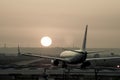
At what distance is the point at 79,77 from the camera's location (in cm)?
A: 5344

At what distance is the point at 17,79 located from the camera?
160 ft

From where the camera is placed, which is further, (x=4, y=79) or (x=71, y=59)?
(x=71, y=59)

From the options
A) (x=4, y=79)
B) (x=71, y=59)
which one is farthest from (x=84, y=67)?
(x=4, y=79)

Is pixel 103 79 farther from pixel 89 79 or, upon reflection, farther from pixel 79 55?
pixel 79 55

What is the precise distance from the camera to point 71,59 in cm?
8044

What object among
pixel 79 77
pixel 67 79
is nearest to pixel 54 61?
pixel 79 77

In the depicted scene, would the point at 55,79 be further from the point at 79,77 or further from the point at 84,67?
the point at 84,67

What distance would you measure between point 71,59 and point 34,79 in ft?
99.4

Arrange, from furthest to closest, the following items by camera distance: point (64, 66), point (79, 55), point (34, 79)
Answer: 1. point (64, 66)
2. point (79, 55)
3. point (34, 79)

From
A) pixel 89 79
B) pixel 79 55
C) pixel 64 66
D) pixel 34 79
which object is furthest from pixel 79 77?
pixel 64 66

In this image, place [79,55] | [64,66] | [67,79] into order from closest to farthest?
1. [67,79]
2. [79,55]
3. [64,66]

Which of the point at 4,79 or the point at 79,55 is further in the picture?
the point at 79,55

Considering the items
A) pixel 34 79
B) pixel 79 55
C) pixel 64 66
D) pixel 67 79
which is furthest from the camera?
pixel 64 66

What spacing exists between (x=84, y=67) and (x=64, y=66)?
5441 millimetres
